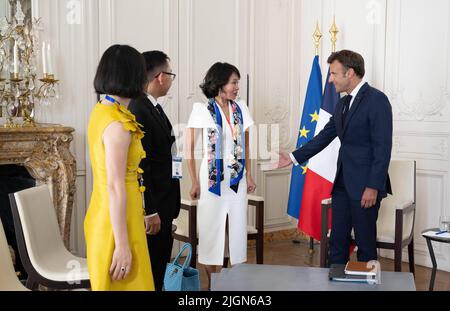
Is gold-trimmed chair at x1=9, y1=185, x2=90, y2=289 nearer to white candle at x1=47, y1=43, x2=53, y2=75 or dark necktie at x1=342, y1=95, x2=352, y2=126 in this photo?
white candle at x1=47, y1=43, x2=53, y2=75

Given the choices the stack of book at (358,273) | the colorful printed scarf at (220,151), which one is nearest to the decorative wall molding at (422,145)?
the colorful printed scarf at (220,151)

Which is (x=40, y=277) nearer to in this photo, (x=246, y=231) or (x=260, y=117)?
(x=246, y=231)

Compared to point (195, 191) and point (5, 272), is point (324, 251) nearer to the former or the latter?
point (195, 191)

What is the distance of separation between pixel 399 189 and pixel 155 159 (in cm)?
224

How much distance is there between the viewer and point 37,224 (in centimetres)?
288

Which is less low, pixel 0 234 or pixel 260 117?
pixel 260 117

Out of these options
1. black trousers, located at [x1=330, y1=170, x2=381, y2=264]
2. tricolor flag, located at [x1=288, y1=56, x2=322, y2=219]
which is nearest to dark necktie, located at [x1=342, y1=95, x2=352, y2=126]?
black trousers, located at [x1=330, y1=170, x2=381, y2=264]

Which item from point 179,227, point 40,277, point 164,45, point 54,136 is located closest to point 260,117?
point 164,45

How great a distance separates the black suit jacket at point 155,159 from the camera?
264cm

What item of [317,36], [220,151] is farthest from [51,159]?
[317,36]

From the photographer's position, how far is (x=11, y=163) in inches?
146

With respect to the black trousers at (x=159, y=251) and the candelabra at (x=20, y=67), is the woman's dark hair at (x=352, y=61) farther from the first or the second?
the candelabra at (x=20, y=67)

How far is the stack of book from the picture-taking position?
Result: 2378mm

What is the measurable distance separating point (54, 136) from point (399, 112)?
275cm
